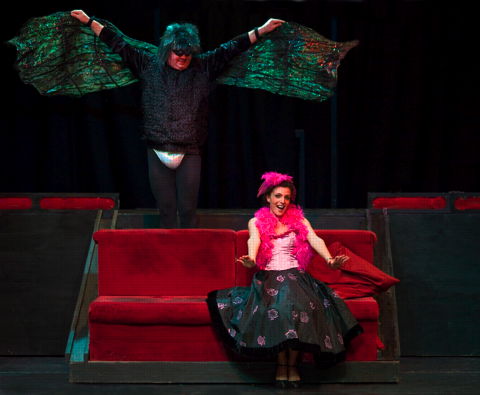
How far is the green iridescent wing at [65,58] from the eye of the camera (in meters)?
4.12

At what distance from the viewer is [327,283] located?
3814mm

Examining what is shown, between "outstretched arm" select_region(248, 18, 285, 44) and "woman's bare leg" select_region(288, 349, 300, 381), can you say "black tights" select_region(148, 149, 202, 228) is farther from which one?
"woman's bare leg" select_region(288, 349, 300, 381)

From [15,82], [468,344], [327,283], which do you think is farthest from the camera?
[15,82]

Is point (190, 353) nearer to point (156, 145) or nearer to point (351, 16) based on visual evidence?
point (156, 145)

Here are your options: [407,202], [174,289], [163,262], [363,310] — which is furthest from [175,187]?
[407,202]

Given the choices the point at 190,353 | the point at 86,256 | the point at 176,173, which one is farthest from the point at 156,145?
the point at 190,353

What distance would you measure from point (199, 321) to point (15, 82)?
2654mm

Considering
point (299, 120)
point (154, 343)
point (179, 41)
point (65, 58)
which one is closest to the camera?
point (154, 343)

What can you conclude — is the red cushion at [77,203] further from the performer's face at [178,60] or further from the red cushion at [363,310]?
the red cushion at [363,310]

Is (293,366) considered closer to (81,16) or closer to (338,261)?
(338,261)

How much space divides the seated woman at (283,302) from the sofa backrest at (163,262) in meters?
0.26

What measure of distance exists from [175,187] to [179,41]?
0.81 meters

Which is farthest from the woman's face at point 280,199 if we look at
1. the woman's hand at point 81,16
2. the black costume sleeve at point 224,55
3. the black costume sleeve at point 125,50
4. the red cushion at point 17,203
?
the red cushion at point 17,203

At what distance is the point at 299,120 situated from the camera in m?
5.49
